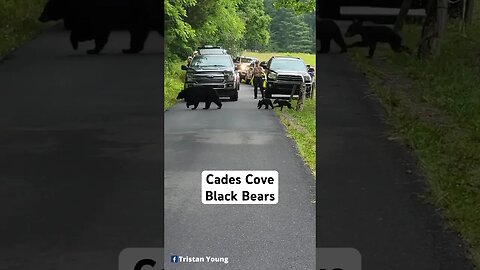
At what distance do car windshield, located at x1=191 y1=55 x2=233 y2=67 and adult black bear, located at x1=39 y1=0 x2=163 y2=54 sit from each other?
280 millimetres

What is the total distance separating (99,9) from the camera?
3.30 m

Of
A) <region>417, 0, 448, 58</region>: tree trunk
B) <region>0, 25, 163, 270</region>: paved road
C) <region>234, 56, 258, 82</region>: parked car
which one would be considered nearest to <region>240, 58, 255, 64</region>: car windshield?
<region>234, 56, 258, 82</region>: parked car

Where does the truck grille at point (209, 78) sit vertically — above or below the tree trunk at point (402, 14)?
below

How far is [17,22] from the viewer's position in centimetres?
435

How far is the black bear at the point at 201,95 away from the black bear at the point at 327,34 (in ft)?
1.98

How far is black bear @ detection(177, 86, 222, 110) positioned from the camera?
2735 mm

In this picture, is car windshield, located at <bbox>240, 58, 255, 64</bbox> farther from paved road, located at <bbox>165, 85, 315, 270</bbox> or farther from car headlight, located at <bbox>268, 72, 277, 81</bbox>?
paved road, located at <bbox>165, 85, 315, 270</bbox>

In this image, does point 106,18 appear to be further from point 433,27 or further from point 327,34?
point 433,27

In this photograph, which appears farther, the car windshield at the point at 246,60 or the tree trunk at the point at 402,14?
the tree trunk at the point at 402,14

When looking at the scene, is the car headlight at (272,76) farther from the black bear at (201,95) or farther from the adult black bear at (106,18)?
the adult black bear at (106,18)

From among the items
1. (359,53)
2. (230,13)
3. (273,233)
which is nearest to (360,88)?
(359,53)

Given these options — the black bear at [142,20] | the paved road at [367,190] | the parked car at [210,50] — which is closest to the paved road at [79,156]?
the black bear at [142,20]

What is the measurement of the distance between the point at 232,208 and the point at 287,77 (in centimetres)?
68

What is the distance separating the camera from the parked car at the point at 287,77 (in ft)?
9.32
